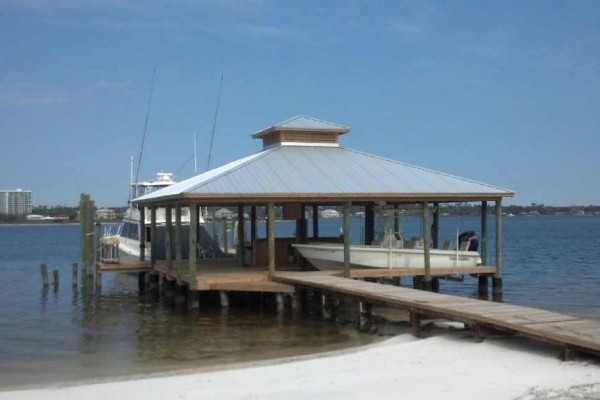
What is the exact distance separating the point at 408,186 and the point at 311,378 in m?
11.7

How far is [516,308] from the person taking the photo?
14.6 metres

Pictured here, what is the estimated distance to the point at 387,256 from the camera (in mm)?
23188

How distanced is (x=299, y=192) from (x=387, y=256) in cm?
383

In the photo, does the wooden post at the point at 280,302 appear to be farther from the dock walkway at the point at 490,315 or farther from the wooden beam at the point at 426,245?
the wooden beam at the point at 426,245

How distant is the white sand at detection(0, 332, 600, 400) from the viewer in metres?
10.5

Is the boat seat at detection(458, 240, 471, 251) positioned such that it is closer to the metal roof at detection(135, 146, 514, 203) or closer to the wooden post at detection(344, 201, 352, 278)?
the metal roof at detection(135, 146, 514, 203)

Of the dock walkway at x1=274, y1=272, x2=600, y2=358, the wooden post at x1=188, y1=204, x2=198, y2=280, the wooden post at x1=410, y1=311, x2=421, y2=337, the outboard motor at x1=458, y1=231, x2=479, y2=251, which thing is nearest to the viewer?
the dock walkway at x1=274, y1=272, x2=600, y2=358

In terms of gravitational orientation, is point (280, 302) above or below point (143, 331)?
above

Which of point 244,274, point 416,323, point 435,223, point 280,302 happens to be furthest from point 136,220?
point 416,323

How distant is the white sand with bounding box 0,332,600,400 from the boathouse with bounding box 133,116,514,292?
7778mm

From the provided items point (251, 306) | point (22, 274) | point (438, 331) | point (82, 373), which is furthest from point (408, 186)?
point (22, 274)

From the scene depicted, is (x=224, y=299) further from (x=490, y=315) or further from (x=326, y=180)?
(x=490, y=315)

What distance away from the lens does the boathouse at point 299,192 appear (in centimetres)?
2089

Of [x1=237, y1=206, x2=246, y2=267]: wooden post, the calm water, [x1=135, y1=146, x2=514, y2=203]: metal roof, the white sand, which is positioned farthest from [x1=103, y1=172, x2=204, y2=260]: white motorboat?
the white sand
